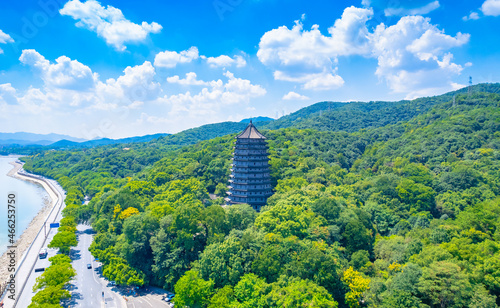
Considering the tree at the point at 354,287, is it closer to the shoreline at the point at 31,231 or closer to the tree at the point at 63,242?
the tree at the point at 63,242

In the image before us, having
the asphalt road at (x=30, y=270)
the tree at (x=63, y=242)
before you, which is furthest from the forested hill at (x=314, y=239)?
the asphalt road at (x=30, y=270)

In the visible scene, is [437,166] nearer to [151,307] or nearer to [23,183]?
[151,307]

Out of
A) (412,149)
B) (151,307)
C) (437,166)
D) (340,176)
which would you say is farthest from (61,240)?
(412,149)

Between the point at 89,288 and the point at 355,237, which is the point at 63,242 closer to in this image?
the point at 89,288

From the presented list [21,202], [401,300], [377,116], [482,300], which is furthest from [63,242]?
[377,116]

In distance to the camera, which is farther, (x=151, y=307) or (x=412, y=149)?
(x=412, y=149)

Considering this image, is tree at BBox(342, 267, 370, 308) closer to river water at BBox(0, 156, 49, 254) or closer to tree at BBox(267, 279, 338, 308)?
tree at BBox(267, 279, 338, 308)

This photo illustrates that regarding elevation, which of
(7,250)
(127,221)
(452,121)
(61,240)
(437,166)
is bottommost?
(7,250)
